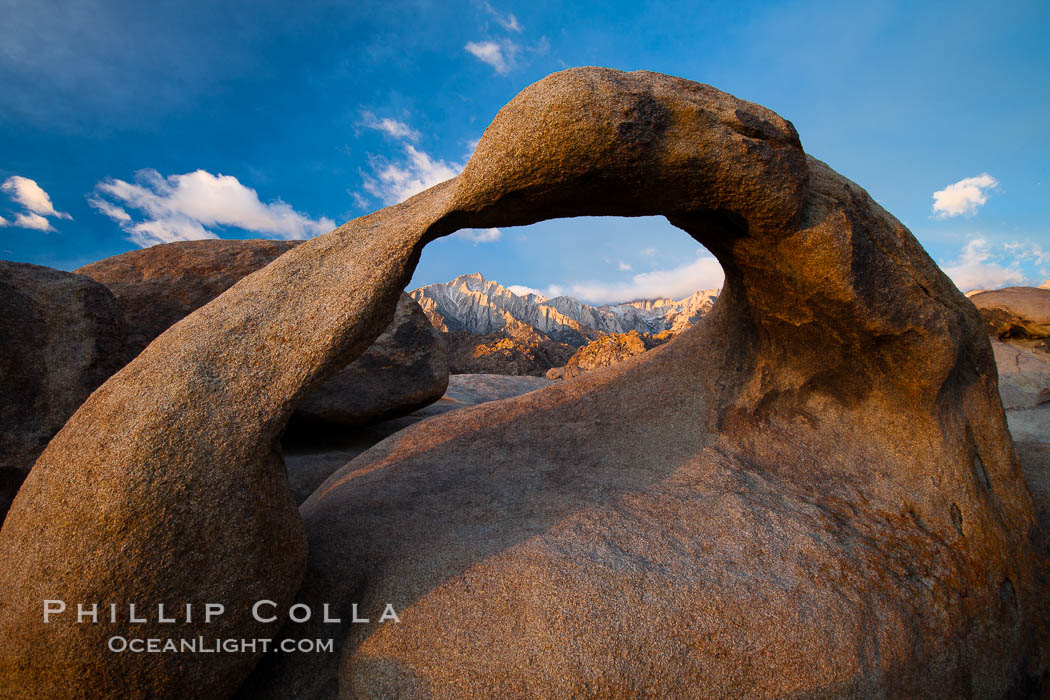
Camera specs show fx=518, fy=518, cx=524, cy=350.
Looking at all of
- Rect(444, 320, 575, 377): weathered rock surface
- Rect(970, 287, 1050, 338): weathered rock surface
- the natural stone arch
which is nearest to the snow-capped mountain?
Rect(444, 320, 575, 377): weathered rock surface

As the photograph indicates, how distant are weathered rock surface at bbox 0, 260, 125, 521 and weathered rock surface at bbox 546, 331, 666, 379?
9.61 metres

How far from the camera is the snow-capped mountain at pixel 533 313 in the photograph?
83.9 feet

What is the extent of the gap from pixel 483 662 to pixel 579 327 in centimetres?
2529

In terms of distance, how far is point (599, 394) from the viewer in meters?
3.75

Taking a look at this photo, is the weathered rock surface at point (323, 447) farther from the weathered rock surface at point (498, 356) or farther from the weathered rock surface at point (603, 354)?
the weathered rock surface at point (498, 356)

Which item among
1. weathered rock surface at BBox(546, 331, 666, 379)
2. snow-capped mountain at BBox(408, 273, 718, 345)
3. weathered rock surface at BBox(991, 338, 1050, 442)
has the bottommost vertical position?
weathered rock surface at BBox(991, 338, 1050, 442)

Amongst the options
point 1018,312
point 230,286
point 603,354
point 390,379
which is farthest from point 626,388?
point 603,354

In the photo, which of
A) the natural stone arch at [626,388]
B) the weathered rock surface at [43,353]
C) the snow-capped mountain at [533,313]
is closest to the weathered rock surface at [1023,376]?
the natural stone arch at [626,388]

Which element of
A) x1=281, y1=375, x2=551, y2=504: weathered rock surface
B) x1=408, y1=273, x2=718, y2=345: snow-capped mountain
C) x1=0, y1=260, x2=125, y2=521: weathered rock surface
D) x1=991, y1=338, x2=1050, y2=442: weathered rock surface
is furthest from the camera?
x1=408, y1=273, x2=718, y2=345: snow-capped mountain

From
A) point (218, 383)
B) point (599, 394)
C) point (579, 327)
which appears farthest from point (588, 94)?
point (579, 327)

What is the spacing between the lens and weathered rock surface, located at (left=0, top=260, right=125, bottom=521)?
272 centimetres

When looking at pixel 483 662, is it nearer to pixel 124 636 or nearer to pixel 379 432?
pixel 124 636

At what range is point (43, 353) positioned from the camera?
2850 millimetres

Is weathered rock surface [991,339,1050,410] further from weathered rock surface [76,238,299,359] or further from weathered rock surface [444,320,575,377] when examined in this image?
weathered rock surface [76,238,299,359]
